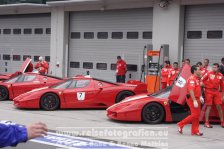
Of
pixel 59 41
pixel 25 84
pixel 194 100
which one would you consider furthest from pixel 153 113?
pixel 59 41

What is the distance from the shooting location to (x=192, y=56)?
64.5 ft

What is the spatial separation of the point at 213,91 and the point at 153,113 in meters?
1.61

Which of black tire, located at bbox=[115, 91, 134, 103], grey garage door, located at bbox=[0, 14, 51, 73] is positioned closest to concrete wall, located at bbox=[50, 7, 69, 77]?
grey garage door, located at bbox=[0, 14, 51, 73]

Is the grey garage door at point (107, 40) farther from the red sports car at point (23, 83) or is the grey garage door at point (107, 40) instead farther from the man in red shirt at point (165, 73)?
the red sports car at point (23, 83)

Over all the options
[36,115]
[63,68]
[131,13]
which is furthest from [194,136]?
[63,68]

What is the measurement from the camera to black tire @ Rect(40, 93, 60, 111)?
15.0 meters

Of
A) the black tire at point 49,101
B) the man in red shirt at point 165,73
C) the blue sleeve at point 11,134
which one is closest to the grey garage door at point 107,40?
the man in red shirt at point 165,73

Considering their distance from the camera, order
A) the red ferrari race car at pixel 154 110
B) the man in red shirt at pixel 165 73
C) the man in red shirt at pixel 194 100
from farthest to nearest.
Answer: the man in red shirt at pixel 165 73, the red ferrari race car at pixel 154 110, the man in red shirt at pixel 194 100

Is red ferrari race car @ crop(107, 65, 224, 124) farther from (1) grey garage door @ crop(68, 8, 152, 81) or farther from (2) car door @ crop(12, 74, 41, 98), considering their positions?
(1) grey garage door @ crop(68, 8, 152, 81)

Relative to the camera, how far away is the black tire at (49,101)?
15.0 metres

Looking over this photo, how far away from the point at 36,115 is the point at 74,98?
1.68 metres

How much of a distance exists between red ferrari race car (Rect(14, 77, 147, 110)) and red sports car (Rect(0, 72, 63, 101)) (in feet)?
7.49

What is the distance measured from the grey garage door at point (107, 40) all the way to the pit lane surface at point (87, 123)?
7185 mm

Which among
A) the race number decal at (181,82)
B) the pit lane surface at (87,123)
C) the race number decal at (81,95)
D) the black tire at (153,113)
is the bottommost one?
the pit lane surface at (87,123)
